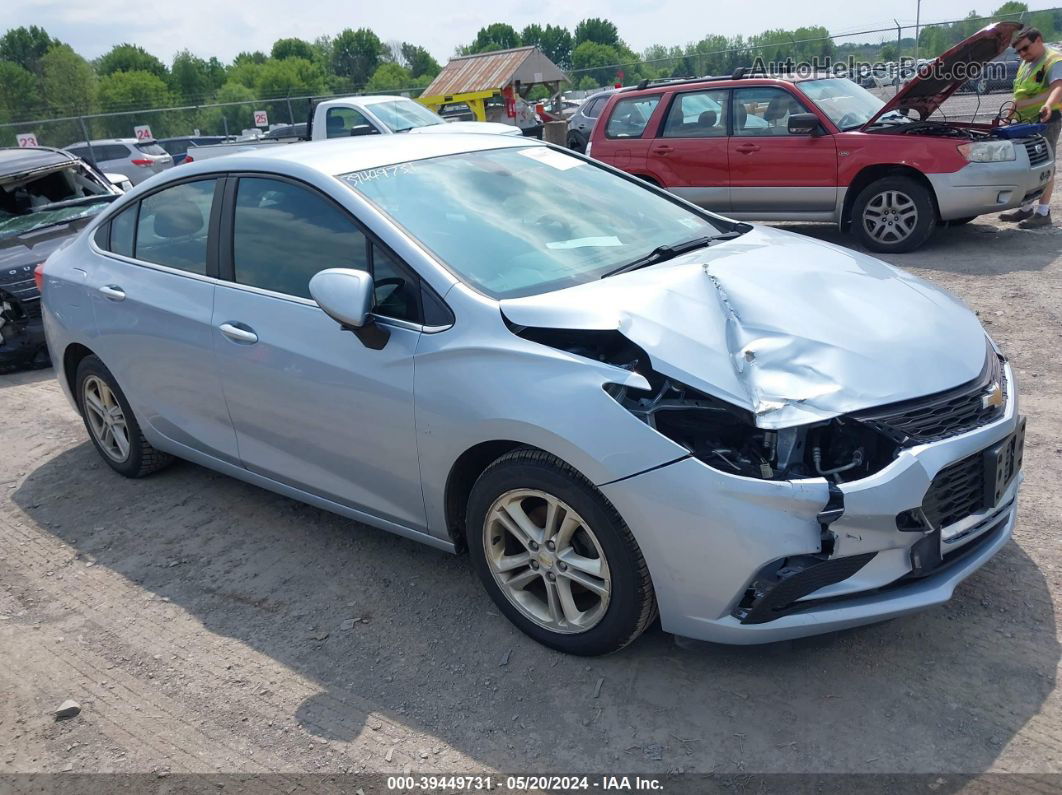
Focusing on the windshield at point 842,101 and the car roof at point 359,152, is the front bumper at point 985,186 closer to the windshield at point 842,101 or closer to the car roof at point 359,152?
the windshield at point 842,101

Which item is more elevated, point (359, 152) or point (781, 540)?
point (359, 152)

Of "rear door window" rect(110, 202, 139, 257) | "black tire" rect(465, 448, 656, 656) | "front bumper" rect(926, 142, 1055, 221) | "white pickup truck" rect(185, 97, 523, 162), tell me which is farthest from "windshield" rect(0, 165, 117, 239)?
"front bumper" rect(926, 142, 1055, 221)

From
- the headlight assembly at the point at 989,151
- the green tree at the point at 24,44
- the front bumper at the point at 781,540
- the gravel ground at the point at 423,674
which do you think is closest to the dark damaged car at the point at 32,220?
the gravel ground at the point at 423,674

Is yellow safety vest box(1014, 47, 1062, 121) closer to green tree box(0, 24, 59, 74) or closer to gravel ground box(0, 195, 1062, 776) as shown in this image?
gravel ground box(0, 195, 1062, 776)

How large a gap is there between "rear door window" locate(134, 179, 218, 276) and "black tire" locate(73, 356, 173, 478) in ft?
2.43

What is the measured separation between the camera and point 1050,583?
3.28 metres

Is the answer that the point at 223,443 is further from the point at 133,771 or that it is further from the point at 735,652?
the point at 735,652

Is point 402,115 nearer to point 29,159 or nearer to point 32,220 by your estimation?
point 29,159

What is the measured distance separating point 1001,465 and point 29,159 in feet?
30.8

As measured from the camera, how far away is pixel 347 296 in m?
3.14

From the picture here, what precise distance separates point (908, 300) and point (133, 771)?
314cm

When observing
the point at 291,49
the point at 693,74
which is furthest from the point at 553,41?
the point at 693,74

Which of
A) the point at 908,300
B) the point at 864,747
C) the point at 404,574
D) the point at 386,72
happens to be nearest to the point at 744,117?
the point at 908,300

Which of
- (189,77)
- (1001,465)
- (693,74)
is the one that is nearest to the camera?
(1001,465)
